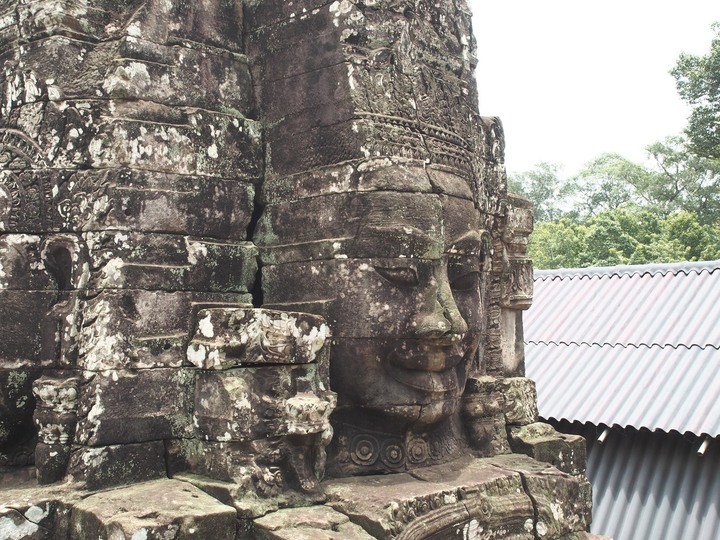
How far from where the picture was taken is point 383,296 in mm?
4531

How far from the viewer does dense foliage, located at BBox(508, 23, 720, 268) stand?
68.4ft

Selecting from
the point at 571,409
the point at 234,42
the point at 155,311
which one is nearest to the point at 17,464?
the point at 155,311

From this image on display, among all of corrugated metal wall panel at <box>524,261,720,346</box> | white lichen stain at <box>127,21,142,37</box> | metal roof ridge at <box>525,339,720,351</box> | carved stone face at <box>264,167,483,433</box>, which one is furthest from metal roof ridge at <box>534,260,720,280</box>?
white lichen stain at <box>127,21,142,37</box>

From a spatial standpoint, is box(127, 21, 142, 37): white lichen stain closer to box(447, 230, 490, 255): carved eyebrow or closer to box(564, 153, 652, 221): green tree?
box(447, 230, 490, 255): carved eyebrow

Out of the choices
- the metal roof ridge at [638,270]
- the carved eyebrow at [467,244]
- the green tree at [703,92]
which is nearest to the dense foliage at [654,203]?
the green tree at [703,92]

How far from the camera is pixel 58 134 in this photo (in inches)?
177

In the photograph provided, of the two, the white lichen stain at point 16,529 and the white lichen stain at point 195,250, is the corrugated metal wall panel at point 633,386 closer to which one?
the white lichen stain at point 195,250

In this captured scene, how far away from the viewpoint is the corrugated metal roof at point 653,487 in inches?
319

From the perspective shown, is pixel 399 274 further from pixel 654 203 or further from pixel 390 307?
pixel 654 203

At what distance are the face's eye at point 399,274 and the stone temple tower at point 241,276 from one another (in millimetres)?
13

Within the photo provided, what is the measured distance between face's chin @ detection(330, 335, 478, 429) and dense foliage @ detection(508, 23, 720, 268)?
18.8 m

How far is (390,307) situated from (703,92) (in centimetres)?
1904

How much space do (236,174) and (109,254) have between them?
3.24 feet

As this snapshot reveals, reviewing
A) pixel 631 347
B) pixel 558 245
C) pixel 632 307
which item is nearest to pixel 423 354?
pixel 631 347
